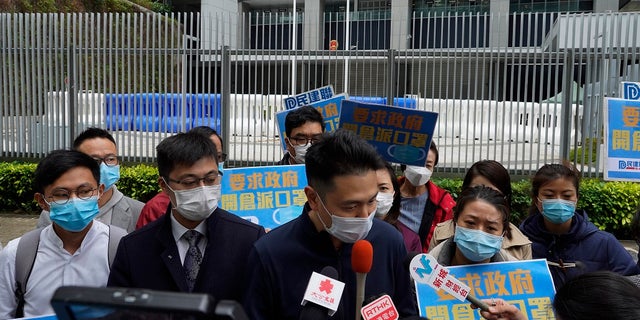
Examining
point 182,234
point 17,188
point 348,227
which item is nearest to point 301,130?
point 182,234

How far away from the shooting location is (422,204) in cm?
382

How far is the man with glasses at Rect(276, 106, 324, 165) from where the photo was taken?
13.6 ft

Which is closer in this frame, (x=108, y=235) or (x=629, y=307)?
(x=629, y=307)

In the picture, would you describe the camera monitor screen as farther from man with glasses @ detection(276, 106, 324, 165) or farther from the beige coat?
man with glasses @ detection(276, 106, 324, 165)

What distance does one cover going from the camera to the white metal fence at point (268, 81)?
26.8 ft

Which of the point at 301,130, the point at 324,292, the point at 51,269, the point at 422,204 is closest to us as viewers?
the point at 324,292

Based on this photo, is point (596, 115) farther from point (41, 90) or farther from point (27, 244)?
point (41, 90)

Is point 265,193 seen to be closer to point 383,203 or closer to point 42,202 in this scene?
point 383,203

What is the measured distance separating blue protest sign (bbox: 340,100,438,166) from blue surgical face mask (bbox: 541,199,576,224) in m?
0.76

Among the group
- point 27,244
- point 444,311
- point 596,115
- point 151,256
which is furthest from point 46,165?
point 596,115

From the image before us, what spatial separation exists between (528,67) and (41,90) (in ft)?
26.5

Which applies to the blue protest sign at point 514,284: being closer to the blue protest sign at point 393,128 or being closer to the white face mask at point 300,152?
the blue protest sign at point 393,128

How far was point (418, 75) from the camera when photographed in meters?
8.68

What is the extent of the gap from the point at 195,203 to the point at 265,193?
1.53m
